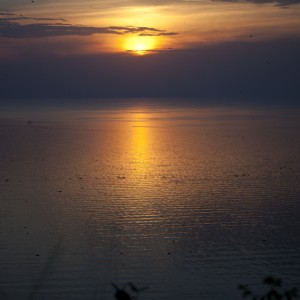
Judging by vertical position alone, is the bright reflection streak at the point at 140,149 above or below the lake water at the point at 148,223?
above

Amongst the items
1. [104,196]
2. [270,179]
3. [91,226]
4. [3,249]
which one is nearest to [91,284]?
[3,249]

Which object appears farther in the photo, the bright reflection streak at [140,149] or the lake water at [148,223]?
the bright reflection streak at [140,149]

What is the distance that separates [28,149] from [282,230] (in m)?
26.7

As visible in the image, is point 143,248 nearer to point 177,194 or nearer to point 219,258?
point 219,258

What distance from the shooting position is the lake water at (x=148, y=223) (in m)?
13.9

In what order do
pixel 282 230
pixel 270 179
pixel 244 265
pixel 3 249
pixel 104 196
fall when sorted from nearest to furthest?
pixel 244 265
pixel 3 249
pixel 282 230
pixel 104 196
pixel 270 179

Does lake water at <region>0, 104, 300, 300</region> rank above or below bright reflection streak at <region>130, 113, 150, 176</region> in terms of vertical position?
below

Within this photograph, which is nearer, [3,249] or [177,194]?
[3,249]

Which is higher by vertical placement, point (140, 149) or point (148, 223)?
point (140, 149)

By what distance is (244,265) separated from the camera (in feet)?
48.6

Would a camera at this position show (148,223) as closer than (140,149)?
Yes

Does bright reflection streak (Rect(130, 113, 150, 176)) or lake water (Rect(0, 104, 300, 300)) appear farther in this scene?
bright reflection streak (Rect(130, 113, 150, 176))

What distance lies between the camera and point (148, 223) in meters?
18.6

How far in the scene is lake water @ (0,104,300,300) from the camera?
13859 mm
